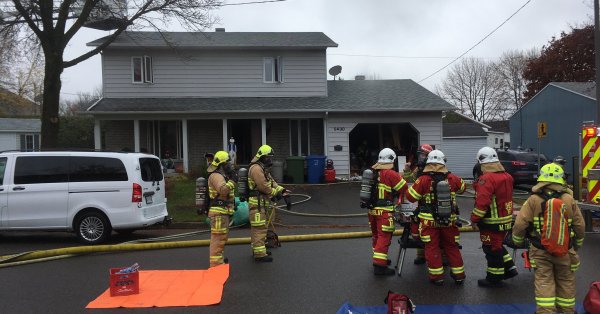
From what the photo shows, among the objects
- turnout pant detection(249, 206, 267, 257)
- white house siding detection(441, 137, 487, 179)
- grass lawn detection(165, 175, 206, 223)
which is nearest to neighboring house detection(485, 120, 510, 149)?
white house siding detection(441, 137, 487, 179)

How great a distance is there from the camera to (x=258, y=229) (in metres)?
7.74

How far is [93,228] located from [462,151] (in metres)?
27.3

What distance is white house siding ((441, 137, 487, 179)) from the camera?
1265 inches

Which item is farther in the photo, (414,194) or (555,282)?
(414,194)

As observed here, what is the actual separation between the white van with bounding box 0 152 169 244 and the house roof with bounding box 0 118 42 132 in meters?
28.6

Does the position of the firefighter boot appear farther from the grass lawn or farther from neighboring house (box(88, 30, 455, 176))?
neighboring house (box(88, 30, 455, 176))

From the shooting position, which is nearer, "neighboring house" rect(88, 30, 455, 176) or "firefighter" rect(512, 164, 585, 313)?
"firefighter" rect(512, 164, 585, 313)

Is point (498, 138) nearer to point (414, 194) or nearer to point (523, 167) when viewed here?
point (523, 167)

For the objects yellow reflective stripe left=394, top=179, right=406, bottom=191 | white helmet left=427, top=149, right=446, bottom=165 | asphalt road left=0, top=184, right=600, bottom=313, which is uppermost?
white helmet left=427, top=149, right=446, bottom=165

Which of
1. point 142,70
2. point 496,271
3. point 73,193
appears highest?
point 142,70

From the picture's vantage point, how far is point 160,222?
10.3 meters

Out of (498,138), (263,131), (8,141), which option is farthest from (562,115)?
(8,141)

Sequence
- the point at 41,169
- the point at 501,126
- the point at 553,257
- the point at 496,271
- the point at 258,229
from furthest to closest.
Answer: the point at 501,126, the point at 41,169, the point at 258,229, the point at 496,271, the point at 553,257

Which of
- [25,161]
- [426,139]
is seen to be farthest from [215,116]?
[25,161]
